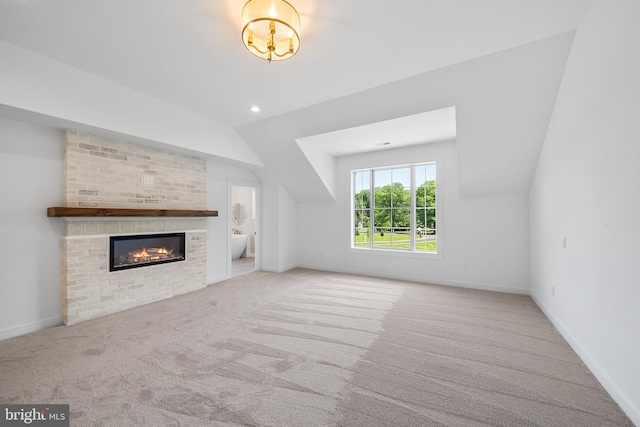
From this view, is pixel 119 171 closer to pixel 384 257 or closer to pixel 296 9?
pixel 296 9

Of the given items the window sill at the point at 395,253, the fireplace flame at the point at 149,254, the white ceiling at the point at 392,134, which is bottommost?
the window sill at the point at 395,253

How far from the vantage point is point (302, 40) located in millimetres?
2242

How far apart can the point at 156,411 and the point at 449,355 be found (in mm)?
2377

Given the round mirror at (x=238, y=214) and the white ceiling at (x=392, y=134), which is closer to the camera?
the white ceiling at (x=392, y=134)

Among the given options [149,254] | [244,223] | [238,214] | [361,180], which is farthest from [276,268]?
[238,214]

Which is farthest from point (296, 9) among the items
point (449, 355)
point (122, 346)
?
point (122, 346)

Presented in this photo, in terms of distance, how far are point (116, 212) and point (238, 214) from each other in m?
4.84

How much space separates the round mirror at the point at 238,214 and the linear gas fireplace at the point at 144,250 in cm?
382

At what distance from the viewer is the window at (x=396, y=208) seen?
497 centimetres

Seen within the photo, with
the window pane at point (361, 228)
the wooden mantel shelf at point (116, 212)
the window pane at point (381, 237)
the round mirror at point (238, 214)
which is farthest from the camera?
the round mirror at point (238, 214)

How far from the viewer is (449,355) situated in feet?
7.71

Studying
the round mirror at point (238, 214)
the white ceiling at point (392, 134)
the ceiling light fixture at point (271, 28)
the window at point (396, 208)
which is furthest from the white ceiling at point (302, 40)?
the round mirror at point (238, 214)

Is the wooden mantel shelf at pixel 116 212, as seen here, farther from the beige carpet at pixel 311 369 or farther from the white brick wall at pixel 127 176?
the beige carpet at pixel 311 369

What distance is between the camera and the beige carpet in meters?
1.66
